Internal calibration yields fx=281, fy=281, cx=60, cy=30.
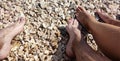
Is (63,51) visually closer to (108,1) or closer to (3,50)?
(3,50)

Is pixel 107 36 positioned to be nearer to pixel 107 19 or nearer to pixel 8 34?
pixel 107 19

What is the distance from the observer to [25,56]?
2582mm

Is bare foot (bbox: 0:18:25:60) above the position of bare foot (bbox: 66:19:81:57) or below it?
above

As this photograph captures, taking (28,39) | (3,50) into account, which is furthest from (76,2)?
(3,50)

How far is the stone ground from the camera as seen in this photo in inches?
105

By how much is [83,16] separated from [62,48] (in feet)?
1.53

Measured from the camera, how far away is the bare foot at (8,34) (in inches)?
96.5

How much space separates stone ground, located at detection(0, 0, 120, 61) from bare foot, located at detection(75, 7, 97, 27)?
0.35 feet

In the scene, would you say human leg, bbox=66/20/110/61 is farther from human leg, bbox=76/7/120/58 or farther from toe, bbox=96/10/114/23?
toe, bbox=96/10/114/23

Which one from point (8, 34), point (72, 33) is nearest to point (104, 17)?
point (72, 33)

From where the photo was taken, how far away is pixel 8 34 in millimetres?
2609

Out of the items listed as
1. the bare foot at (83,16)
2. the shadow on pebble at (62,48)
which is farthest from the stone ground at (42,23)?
the bare foot at (83,16)

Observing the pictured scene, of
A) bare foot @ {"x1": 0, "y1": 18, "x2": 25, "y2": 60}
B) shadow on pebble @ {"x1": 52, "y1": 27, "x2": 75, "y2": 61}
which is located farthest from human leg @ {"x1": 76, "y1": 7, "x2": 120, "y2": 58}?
bare foot @ {"x1": 0, "y1": 18, "x2": 25, "y2": 60}

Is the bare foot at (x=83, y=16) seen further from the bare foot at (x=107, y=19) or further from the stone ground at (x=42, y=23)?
the bare foot at (x=107, y=19)
